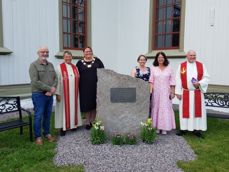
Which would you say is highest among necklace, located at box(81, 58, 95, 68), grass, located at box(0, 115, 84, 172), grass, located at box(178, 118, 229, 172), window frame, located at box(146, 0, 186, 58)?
window frame, located at box(146, 0, 186, 58)

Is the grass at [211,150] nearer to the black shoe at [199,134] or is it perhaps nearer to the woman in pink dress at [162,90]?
the black shoe at [199,134]

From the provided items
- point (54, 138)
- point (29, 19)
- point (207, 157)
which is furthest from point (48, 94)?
point (29, 19)

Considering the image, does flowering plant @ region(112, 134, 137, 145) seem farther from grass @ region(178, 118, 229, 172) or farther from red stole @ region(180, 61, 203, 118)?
red stole @ region(180, 61, 203, 118)

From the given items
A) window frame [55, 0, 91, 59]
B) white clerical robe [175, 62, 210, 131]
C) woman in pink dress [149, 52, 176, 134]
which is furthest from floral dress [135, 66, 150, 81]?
window frame [55, 0, 91, 59]

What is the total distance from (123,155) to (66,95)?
1.90m

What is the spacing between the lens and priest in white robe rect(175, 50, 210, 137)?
532 cm

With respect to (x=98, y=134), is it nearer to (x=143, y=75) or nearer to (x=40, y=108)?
(x=40, y=108)

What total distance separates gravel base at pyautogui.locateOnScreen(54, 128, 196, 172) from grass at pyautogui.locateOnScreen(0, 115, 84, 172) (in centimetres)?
15

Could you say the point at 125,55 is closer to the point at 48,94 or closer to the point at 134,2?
the point at 134,2

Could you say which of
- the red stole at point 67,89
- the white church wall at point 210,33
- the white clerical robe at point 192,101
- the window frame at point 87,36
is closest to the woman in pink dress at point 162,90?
the white clerical robe at point 192,101

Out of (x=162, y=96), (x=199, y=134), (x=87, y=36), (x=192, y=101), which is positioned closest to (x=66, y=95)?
(x=162, y=96)

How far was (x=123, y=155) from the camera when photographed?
4316 mm

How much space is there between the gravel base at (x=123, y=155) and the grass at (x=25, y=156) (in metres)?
0.15

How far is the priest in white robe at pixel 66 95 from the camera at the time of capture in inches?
212
